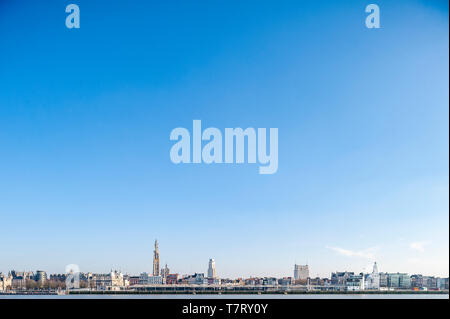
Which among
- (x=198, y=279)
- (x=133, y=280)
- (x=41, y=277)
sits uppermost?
(x=41, y=277)

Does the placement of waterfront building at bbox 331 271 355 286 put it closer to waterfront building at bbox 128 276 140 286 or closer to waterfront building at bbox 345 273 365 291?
waterfront building at bbox 345 273 365 291

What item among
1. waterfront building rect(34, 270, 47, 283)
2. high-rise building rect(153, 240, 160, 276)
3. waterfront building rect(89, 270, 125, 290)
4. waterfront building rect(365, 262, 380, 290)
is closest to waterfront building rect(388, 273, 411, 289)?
waterfront building rect(365, 262, 380, 290)

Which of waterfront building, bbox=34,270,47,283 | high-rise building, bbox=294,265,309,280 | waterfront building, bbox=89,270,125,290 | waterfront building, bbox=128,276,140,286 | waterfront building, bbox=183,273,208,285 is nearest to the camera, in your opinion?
waterfront building, bbox=34,270,47,283

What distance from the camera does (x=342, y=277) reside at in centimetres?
1358

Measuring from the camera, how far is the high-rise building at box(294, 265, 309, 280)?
10.1 m

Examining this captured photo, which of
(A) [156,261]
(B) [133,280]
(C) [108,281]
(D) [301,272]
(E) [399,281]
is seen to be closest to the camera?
(D) [301,272]

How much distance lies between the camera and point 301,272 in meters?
10.9

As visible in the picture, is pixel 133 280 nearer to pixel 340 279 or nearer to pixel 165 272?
pixel 165 272

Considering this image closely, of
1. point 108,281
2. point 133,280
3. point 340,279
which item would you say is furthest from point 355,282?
point 108,281
